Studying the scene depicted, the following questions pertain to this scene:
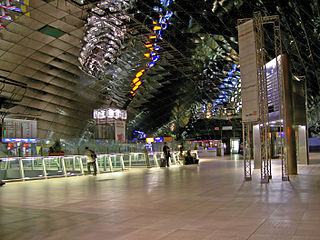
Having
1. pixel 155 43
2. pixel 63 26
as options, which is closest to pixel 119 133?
pixel 155 43

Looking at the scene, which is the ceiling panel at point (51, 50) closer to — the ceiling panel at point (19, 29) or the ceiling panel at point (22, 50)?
the ceiling panel at point (22, 50)

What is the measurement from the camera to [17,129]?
26.2 metres

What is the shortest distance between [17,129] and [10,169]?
13514 millimetres

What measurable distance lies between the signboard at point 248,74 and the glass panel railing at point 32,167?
8914 millimetres

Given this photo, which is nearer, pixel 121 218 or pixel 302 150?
pixel 121 218

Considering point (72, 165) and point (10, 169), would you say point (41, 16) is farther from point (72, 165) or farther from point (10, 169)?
point (10, 169)

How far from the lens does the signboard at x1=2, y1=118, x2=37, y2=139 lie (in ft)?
82.4

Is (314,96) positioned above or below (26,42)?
below

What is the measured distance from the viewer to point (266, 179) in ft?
36.7

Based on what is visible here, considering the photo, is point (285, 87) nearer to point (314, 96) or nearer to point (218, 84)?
→ point (314, 96)

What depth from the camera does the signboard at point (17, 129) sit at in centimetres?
2512

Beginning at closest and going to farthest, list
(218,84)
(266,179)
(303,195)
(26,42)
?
(303,195) < (266,179) < (26,42) < (218,84)

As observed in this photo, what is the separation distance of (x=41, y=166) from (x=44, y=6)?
57.9ft

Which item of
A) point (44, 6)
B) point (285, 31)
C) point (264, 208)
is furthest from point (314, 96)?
point (264, 208)
